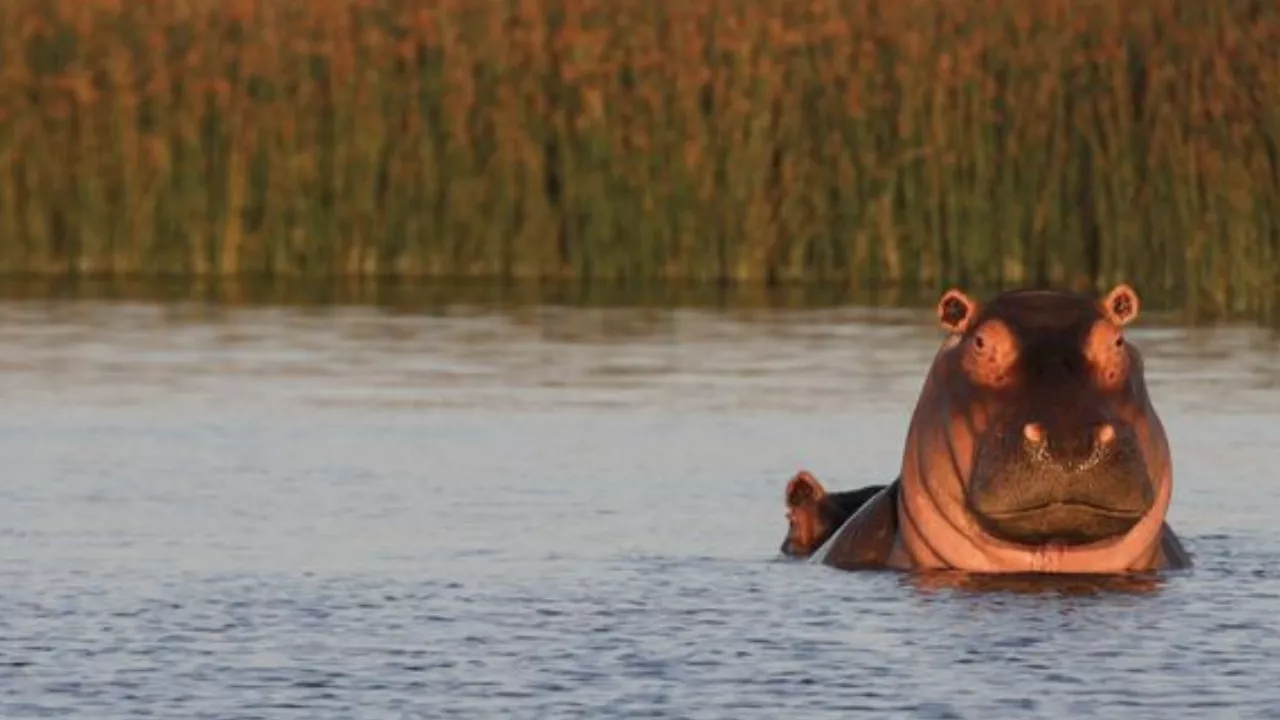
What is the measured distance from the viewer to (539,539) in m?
12.3

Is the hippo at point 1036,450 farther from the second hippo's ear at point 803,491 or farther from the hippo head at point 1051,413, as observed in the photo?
the second hippo's ear at point 803,491

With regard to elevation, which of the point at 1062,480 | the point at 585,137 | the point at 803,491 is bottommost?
the point at 803,491

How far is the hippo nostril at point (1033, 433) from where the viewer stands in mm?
10508

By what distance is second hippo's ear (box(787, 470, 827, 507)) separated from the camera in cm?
1198

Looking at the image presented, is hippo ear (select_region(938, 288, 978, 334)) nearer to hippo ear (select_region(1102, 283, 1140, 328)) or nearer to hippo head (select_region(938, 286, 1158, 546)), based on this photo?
hippo head (select_region(938, 286, 1158, 546))

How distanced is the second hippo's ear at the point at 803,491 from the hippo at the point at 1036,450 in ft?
2.16

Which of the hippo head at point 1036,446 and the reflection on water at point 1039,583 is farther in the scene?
the reflection on water at point 1039,583

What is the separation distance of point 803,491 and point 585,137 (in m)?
12.7

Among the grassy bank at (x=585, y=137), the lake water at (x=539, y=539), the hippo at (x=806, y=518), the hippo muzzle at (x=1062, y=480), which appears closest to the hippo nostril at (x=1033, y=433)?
the hippo muzzle at (x=1062, y=480)

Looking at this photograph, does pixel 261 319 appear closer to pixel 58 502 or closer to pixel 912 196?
pixel 912 196

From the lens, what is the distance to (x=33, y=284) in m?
24.0

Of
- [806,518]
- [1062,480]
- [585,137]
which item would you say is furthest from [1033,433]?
[585,137]

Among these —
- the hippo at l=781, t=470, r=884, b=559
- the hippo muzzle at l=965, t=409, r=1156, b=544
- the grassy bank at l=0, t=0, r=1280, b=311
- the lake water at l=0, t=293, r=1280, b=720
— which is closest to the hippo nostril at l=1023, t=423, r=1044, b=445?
the hippo muzzle at l=965, t=409, r=1156, b=544

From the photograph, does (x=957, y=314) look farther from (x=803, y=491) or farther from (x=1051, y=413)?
(x=803, y=491)
